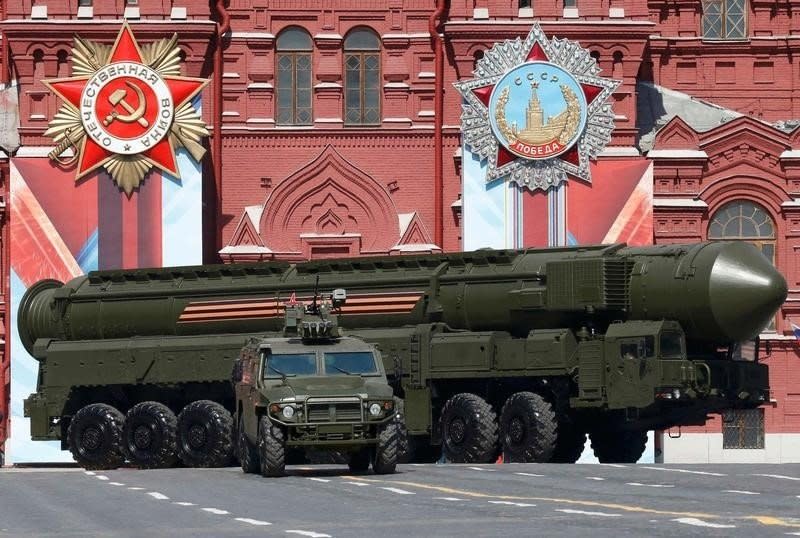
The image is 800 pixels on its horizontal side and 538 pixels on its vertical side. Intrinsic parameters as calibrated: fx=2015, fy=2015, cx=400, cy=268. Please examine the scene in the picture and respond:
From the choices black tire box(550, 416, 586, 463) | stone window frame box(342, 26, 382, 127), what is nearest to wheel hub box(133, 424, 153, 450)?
black tire box(550, 416, 586, 463)

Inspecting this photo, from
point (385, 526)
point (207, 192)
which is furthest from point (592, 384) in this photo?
point (207, 192)

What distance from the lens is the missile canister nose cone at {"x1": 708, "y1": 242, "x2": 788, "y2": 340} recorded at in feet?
116

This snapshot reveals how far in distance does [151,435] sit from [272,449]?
10.3 meters

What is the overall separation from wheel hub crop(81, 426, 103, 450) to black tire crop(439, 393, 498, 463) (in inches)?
290

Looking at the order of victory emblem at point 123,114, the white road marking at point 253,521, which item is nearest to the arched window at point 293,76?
the order of victory emblem at point 123,114

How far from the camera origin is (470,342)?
37.4 meters

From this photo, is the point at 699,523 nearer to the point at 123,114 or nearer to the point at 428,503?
the point at 428,503

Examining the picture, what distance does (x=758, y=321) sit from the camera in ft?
118

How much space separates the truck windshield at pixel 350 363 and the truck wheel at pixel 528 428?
17.5ft

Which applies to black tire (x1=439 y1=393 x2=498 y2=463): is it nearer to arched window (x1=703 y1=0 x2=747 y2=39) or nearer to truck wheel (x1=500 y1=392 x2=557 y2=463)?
truck wheel (x1=500 y1=392 x2=557 y2=463)

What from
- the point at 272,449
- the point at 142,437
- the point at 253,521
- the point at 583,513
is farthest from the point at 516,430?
the point at 253,521

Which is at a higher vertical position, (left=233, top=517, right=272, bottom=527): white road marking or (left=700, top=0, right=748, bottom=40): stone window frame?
(left=700, top=0, right=748, bottom=40): stone window frame

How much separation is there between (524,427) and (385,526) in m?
15.4

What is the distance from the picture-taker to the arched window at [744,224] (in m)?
52.1
